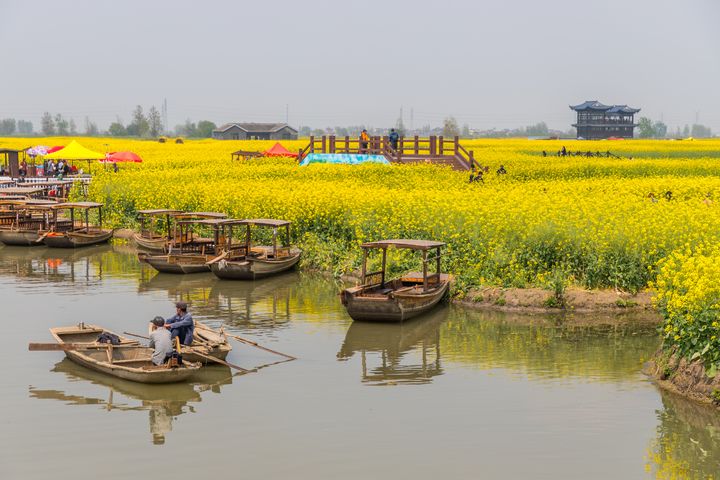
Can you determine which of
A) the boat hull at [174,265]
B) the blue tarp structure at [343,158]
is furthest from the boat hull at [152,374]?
the blue tarp structure at [343,158]

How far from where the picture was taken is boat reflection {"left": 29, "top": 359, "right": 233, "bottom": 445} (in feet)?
65.2

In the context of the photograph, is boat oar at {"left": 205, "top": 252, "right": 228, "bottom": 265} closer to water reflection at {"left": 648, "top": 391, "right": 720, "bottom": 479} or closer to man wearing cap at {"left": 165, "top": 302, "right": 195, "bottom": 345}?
man wearing cap at {"left": 165, "top": 302, "right": 195, "bottom": 345}

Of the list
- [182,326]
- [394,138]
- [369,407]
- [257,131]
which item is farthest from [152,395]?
[257,131]

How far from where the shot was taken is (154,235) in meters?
45.1

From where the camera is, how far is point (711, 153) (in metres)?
106

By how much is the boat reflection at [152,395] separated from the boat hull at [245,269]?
13.2 meters

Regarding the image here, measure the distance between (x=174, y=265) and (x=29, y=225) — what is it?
46.8 feet

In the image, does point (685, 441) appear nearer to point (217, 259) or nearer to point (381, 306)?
point (381, 306)

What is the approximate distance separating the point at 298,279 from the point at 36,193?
1105 inches

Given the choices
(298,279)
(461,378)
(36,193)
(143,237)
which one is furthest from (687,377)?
(36,193)

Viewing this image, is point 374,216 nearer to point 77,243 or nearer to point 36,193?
point 77,243

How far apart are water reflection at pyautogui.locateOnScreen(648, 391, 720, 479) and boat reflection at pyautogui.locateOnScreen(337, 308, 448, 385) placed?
5.59m

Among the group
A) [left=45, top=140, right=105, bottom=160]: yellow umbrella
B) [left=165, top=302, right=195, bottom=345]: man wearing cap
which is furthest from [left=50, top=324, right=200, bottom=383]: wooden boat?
[left=45, top=140, right=105, bottom=160]: yellow umbrella

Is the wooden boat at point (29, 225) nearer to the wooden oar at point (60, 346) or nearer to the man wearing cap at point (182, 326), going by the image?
the wooden oar at point (60, 346)
